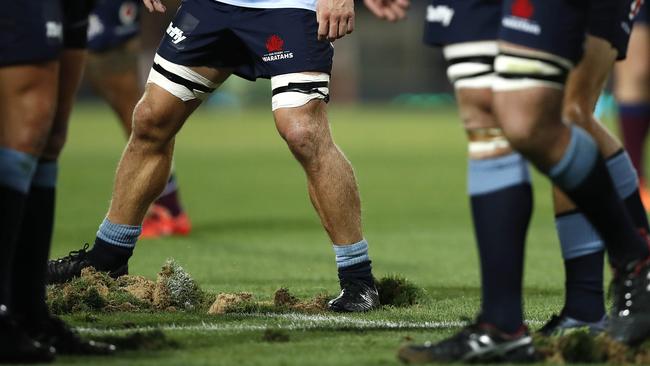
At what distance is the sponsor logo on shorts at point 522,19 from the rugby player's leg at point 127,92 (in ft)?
16.6

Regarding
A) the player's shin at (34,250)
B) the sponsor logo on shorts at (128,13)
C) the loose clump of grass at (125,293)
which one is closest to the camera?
the player's shin at (34,250)

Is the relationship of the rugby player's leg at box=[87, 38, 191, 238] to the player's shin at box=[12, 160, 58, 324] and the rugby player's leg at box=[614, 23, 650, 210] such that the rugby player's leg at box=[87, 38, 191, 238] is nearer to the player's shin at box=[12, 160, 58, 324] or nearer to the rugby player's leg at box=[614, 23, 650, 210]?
the rugby player's leg at box=[614, 23, 650, 210]

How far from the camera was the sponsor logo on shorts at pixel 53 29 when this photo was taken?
13.8ft

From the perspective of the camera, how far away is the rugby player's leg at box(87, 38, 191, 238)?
9.13 metres

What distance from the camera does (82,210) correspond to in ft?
36.9

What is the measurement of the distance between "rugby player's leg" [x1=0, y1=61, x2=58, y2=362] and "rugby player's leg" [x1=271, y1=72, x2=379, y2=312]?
5.44 ft

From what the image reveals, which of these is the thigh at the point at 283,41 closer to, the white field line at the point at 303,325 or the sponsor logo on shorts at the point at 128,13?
the white field line at the point at 303,325

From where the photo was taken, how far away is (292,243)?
30.0 ft

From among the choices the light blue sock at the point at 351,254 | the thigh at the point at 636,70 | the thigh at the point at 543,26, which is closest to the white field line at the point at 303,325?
the light blue sock at the point at 351,254

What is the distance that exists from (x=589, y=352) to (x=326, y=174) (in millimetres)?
1820

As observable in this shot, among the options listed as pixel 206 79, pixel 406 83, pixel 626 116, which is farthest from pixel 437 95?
pixel 206 79

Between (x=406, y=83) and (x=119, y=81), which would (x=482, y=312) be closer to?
(x=119, y=81)

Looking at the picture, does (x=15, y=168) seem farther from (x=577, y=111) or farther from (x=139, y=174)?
(x=577, y=111)

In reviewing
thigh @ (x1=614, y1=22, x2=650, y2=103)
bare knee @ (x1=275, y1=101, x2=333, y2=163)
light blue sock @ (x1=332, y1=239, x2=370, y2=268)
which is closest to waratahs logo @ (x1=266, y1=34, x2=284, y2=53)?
bare knee @ (x1=275, y1=101, x2=333, y2=163)
